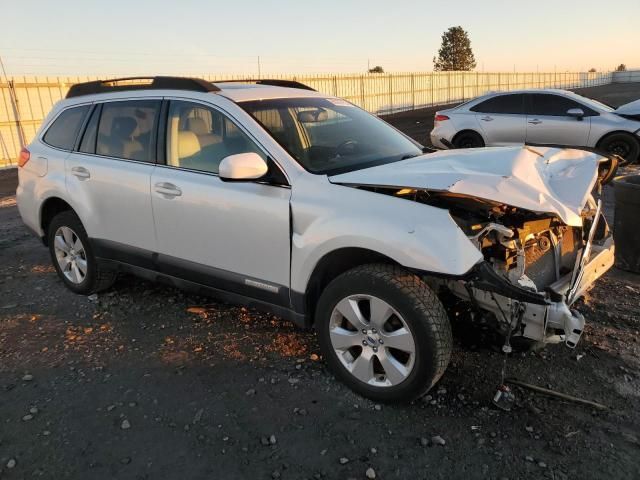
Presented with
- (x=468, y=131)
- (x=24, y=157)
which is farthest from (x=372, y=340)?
(x=468, y=131)

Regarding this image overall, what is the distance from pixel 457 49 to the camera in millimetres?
74438

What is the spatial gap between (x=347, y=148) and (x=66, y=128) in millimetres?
2723

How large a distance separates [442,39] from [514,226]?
80.2m

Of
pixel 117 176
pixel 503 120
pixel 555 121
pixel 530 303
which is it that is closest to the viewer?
pixel 530 303

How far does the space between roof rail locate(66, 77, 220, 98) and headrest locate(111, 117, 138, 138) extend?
0.87 feet

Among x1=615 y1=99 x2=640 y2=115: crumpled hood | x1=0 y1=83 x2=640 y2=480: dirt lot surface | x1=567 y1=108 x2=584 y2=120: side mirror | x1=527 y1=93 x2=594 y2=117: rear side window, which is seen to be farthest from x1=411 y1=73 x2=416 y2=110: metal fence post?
x1=0 y1=83 x2=640 y2=480: dirt lot surface

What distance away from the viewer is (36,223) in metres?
5.01

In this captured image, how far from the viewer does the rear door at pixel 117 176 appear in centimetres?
398

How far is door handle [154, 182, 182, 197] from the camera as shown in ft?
12.1

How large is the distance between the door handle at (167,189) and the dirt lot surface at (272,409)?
3.61 ft

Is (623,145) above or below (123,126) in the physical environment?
below

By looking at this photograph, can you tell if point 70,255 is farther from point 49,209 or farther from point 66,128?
point 66,128

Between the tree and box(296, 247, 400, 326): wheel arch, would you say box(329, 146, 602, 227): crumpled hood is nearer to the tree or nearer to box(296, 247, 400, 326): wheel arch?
box(296, 247, 400, 326): wheel arch

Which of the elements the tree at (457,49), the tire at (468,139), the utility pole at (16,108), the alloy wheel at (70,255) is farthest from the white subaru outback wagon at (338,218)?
the tree at (457,49)
